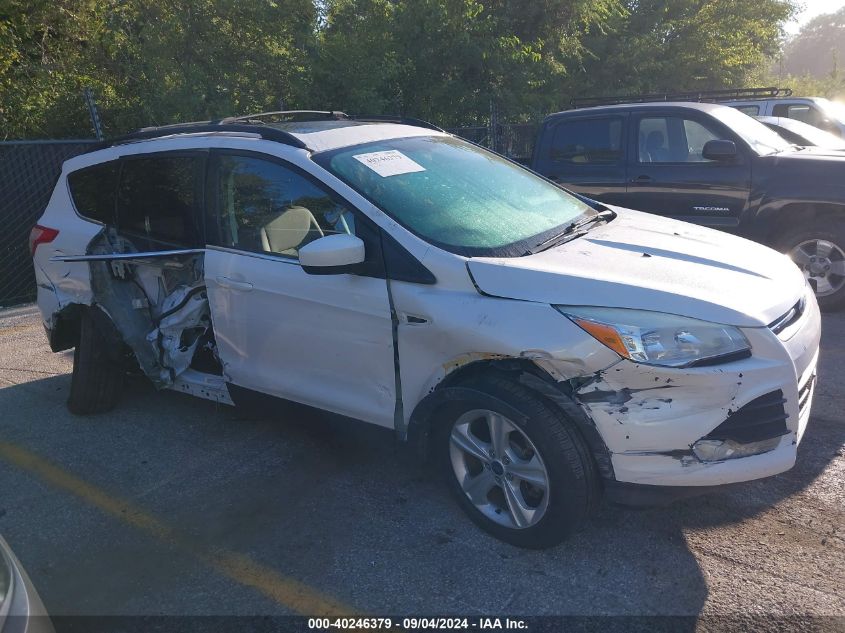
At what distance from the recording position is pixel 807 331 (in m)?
3.11

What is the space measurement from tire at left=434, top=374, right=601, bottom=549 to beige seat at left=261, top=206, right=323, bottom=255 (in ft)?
3.99

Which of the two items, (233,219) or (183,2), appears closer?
(233,219)

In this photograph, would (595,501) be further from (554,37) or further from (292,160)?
(554,37)

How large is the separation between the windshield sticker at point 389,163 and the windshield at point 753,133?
166 inches

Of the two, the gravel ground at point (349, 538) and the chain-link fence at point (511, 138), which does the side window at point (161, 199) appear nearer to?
the gravel ground at point (349, 538)

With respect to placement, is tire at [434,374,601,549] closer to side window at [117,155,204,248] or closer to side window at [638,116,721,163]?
side window at [117,155,204,248]

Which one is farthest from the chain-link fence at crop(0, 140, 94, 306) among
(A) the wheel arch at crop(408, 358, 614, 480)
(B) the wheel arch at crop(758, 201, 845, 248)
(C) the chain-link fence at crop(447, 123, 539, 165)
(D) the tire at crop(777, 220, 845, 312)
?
(D) the tire at crop(777, 220, 845, 312)

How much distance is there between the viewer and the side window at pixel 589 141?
24.2 feet

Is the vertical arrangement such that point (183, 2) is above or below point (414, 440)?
above

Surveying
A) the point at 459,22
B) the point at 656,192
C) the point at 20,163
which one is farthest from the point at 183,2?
the point at 656,192

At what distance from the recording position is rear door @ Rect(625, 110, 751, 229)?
21.6 ft

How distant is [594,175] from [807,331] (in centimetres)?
462

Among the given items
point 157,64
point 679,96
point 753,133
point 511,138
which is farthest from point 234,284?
point 511,138

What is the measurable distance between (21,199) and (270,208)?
21.6 ft
